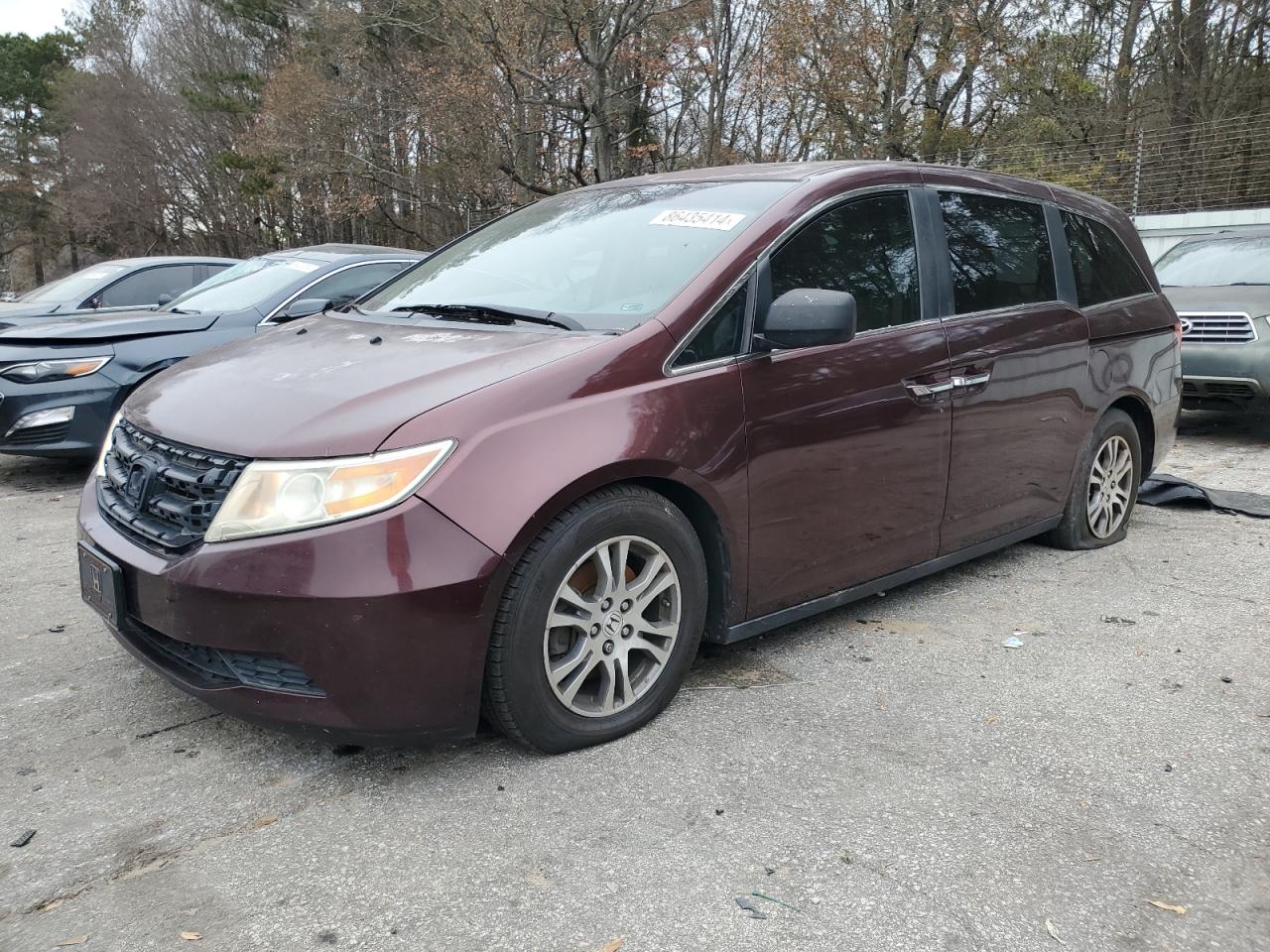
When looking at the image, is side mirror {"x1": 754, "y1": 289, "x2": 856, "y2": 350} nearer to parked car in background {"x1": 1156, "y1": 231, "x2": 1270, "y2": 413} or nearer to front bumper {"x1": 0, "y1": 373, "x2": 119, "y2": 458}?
front bumper {"x1": 0, "y1": 373, "x2": 119, "y2": 458}

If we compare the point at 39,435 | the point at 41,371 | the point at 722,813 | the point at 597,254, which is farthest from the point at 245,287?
the point at 722,813

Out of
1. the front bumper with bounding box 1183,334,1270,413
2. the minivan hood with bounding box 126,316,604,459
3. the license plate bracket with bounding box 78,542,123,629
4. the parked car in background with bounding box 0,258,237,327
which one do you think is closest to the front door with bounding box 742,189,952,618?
the minivan hood with bounding box 126,316,604,459

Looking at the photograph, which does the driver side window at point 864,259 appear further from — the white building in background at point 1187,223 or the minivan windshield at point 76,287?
the white building in background at point 1187,223

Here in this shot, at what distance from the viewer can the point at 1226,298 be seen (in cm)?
807

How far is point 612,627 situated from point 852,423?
44.4 inches

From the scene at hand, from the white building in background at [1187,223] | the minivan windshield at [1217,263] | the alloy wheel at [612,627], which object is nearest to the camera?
the alloy wheel at [612,627]

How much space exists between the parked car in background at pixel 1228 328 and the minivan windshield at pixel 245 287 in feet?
22.6

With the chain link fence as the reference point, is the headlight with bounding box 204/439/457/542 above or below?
below

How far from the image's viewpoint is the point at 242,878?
2.24 metres

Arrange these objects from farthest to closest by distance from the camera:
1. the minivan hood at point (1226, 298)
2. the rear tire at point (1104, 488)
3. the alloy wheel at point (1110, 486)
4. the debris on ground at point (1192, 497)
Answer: the minivan hood at point (1226, 298)
the debris on ground at point (1192, 497)
the alloy wheel at point (1110, 486)
the rear tire at point (1104, 488)

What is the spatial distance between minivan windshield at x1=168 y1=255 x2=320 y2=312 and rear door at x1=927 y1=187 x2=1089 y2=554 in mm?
4958

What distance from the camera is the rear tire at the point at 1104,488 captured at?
15.3 ft

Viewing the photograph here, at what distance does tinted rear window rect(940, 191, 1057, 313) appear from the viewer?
12.7 ft

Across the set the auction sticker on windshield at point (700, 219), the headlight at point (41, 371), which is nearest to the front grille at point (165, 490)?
the auction sticker on windshield at point (700, 219)
